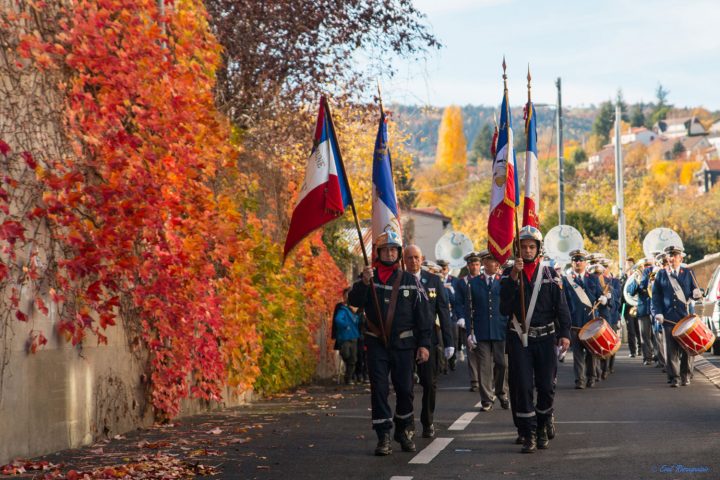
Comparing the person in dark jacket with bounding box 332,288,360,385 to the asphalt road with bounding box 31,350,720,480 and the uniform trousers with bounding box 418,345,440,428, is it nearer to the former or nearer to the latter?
the asphalt road with bounding box 31,350,720,480

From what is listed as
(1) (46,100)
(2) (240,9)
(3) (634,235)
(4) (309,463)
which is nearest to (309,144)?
(2) (240,9)

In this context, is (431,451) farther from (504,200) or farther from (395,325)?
(504,200)

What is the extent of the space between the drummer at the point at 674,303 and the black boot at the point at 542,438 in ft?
27.4

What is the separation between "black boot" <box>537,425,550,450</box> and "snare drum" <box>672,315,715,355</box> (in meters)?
7.39

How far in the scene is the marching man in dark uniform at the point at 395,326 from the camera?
11461 mm

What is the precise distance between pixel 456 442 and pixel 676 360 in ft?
27.3

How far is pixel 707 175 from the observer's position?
594 ft

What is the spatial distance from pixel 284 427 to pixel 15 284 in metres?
4.04

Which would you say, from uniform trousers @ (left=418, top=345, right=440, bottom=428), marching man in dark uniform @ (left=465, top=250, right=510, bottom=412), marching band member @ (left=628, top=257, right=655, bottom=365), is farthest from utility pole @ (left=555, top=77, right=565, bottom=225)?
uniform trousers @ (left=418, top=345, right=440, bottom=428)

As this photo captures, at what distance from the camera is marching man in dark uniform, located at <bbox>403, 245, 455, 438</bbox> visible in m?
12.5

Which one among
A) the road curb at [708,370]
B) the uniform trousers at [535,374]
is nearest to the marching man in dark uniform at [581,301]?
the road curb at [708,370]

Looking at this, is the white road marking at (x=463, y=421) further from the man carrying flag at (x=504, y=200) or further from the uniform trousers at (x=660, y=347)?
the uniform trousers at (x=660, y=347)

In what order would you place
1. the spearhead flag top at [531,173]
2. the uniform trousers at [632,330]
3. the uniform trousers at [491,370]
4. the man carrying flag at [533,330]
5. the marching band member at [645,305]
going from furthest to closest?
1. the uniform trousers at [632,330]
2. the marching band member at [645,305]
3. the uniform trousers at [491,370]
4. the spearhead flag top at [531,173]
5. the man carrying flag at [533,330]

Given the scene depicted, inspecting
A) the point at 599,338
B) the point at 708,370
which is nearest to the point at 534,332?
the point at 599,338
